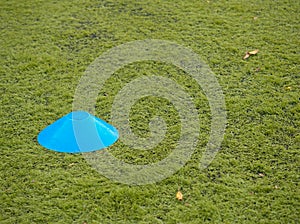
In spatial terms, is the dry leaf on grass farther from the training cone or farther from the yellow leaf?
the training cone

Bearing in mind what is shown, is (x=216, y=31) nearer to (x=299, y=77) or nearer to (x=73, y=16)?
(x=299, y=77)

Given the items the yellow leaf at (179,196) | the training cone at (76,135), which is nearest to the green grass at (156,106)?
the yellow leaf at (179,196)

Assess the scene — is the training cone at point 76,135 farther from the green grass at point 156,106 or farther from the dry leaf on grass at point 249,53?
the dry leaf on grass at point 249,53

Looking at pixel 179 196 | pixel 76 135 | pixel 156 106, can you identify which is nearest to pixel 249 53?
pixel 156 106

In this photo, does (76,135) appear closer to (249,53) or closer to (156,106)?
(156,106)

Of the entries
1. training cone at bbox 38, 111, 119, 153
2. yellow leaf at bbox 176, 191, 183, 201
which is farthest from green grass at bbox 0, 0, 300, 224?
training cone at bbox 38, 111, 119, 153
